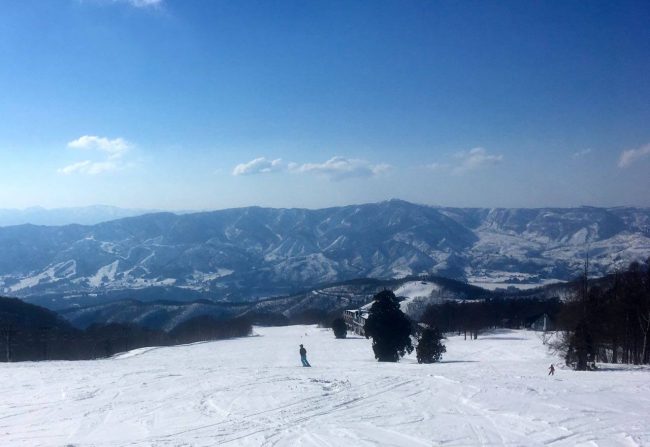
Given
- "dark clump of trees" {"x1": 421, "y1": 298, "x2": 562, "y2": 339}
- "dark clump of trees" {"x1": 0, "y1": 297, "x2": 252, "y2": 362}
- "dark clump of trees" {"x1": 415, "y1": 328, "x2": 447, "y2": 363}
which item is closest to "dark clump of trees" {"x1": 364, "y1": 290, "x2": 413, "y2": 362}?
"dark clump of trees" {"x1": 415, "y1": 328, "x2": 447, "y2": 363}

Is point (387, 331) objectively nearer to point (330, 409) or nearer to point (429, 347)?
point (429, 347)

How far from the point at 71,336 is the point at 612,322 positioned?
187 feet

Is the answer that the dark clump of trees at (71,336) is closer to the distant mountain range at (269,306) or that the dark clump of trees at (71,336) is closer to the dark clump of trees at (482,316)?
the dark clump of trees at (482,316)

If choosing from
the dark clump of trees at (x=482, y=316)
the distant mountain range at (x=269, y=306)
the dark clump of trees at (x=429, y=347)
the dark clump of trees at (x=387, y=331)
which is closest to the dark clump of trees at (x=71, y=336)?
the dark clump of trees at (x=387, y=331)

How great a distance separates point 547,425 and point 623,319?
1958 centimetres

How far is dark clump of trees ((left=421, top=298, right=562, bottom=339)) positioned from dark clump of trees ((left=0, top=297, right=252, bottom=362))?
103ft

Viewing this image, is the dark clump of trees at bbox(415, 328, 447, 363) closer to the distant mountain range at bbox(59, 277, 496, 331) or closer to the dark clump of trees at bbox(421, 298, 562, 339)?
the dark clump of trees at bbox(421, 298, 562, 339)

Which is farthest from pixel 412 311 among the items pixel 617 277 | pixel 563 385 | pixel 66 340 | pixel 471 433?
pixel 471 433

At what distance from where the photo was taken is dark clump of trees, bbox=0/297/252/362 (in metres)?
49.9

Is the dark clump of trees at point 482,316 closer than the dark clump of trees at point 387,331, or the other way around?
the dark clump of trees at point 387,331

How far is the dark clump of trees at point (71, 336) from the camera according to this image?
49875 millimetres

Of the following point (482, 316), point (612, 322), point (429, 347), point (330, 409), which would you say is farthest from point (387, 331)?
point (482, 316)

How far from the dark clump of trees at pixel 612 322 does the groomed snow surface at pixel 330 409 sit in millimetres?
4429

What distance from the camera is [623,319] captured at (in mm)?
28062
